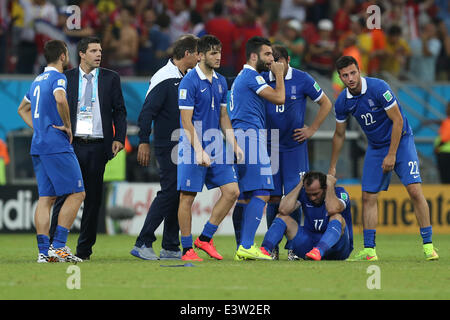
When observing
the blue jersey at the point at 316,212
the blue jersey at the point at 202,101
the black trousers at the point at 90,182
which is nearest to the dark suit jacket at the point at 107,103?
the black trousers at the point at 90,182

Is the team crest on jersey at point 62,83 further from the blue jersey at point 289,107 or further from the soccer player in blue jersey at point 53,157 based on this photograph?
the blue jersey at point 289,107

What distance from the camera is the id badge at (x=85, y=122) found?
34.7 feet

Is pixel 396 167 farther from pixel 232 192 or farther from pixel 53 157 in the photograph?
pixel 53 157

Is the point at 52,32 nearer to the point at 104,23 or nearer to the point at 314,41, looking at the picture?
the point at 104,23

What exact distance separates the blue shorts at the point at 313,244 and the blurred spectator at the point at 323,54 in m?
9.47

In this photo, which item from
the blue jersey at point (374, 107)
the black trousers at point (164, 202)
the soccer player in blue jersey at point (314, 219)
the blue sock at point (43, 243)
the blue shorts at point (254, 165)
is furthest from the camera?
the blue jersey at point (374, 107)

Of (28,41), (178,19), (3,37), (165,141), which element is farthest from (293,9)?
(165,141)

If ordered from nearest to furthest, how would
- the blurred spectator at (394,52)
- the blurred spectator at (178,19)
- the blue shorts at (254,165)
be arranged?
the blue shorts at (254,165) < the blurred spectator at (178,19) < the blurred spectator at (394,52)

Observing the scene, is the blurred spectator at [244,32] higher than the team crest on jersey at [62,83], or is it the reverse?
the blurred spectator at [244,32]

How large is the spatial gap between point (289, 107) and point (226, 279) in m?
3.21

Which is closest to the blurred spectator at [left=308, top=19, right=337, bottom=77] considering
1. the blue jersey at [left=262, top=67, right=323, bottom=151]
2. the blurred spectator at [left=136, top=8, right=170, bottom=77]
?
the blurred spectator at [left=136, top=8, right=170, bottom=77]

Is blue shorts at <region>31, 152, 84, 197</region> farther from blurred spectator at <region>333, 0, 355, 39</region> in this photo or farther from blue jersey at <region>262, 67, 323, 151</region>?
blurred spectator at <region>333, 0, 355, 39</region>

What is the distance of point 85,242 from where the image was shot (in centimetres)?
1070
